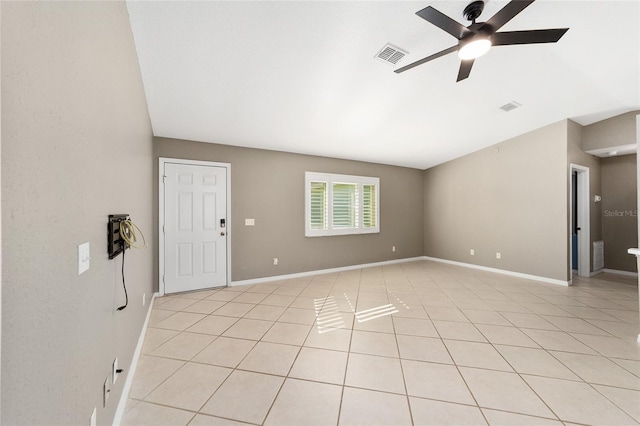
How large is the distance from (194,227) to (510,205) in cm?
594

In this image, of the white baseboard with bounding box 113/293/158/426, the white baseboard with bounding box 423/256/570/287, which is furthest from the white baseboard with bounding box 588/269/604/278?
the white baseboard with bounding box 113/293/158/426

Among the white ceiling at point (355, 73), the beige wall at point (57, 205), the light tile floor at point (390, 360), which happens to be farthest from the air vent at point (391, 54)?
the light tile floor at point (390, 360)

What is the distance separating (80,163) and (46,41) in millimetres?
427

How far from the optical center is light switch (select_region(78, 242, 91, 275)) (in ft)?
3.15

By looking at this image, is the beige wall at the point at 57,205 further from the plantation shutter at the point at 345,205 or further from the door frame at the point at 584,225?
the door frame at the point at 584,225

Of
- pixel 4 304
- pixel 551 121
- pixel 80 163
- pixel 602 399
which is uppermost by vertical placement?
pixel 551 121

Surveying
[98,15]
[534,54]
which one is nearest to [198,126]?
[98,15]

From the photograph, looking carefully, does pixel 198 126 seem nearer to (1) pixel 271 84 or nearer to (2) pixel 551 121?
(1) pixel 271 84

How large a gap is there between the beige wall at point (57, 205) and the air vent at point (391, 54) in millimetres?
2076

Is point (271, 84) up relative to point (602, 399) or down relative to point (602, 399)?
up

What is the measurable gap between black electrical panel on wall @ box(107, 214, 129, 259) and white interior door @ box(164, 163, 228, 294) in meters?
2.44

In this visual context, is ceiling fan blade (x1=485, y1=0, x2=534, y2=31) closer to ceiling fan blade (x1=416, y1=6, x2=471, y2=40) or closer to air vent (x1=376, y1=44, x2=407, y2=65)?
ceiling fan blade (x1=416, y1=6, x2=471, y2=40)

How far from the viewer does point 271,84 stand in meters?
2.69

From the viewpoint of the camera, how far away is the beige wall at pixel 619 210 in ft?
15.6
